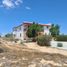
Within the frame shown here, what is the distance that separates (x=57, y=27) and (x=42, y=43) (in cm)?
2939

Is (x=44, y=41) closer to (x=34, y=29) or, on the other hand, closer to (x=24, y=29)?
(x=34, y=29)

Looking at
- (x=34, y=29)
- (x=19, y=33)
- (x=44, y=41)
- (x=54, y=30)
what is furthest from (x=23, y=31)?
(x=44, y=41)

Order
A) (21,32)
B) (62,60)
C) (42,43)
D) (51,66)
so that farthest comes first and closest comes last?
(21,32), (42,43), (62,60), (51,66)

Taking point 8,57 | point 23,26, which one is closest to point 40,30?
point 23,26

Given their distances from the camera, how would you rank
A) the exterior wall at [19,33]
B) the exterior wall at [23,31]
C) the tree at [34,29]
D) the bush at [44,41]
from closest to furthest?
the bush at [44,41] → the tree at [34,29] → the exterior wall at [23,31] → the exterior wall at [19,33]

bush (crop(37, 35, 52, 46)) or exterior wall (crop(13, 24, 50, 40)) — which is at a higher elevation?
exterior wall (crop(13, 24, 50, 40))

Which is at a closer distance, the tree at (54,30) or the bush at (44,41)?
the bush at (44,41)

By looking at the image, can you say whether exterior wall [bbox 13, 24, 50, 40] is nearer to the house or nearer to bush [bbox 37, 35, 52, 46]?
the house

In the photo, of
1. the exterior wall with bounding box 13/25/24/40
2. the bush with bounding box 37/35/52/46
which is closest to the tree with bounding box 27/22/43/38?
the exterior wall with bounding box 13/25/24/40

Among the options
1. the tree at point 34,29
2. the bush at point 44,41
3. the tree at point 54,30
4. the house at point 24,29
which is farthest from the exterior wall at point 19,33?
the bush at point 44,41

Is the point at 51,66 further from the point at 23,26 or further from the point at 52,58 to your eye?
the point at 23,26

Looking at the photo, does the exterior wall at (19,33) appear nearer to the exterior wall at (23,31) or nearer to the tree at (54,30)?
the exterior wall at (23,31)

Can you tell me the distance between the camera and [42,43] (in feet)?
155

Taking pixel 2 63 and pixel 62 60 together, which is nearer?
pixel 2 63
